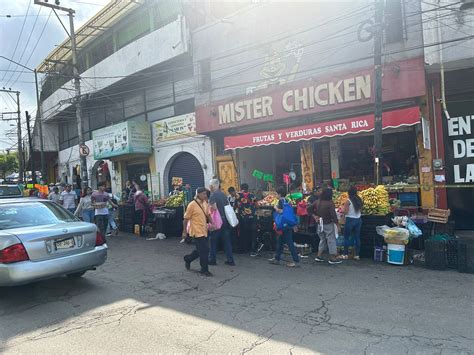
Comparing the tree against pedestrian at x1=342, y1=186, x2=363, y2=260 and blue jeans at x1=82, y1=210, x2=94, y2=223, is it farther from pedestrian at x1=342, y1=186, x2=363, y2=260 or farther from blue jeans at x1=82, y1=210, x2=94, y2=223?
pedestrian at x1=342, y1=186, x2=363, y2=260

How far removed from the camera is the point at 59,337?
430cm

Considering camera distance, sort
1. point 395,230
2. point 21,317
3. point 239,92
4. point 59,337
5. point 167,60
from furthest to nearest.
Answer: point 167,60 < point 239,92 < point 395,230 < point 21,317 < point 59,337

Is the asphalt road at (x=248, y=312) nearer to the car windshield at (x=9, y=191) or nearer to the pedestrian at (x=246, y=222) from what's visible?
the pedestrian at (x=246, y=222)

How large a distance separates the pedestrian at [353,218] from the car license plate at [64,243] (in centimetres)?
526

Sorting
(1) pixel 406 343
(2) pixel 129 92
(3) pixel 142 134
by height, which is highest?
(2) pixel 129 92

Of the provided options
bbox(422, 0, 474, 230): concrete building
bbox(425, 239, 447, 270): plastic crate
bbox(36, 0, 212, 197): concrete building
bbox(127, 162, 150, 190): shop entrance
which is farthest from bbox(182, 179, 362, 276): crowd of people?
bbox(127, 162, 150, 190): shop entrance

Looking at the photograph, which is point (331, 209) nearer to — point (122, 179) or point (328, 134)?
point (328, 134)

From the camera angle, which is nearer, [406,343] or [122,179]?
[406,343]

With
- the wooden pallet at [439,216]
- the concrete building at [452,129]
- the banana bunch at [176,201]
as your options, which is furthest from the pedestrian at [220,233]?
the concrete building at [452,129]

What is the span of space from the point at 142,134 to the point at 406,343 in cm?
1631

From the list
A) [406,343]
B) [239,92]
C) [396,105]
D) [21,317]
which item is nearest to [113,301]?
[21,317]

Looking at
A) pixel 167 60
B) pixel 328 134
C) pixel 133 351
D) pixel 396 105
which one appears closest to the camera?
pixel 133 351

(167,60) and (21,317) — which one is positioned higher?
(167,60)

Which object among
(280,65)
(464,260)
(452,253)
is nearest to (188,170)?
(280,65)
